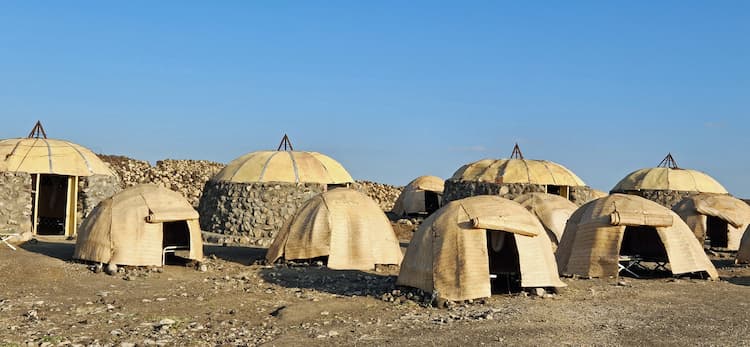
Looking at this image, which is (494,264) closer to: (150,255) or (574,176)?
(150,255)

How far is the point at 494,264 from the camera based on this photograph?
16.8 meters

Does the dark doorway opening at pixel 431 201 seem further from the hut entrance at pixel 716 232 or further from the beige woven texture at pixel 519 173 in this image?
the hut entrance at pixel 716 232

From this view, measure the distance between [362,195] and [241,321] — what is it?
27.2 feet

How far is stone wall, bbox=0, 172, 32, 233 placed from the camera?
2442 centimetres

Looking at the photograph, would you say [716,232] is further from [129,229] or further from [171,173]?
[171,173]

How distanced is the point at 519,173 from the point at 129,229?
18.8m

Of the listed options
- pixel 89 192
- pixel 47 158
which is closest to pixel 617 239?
pixel 89 192

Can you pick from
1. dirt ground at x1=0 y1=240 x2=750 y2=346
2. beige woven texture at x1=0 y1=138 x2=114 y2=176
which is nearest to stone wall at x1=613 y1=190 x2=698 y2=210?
dirt ground at x1=0 y1=240 x2=750 y2=346

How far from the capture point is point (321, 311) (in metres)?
13.1

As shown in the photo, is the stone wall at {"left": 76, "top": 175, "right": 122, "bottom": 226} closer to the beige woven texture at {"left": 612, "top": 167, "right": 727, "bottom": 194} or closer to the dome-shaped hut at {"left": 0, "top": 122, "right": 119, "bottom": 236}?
the dome-shaped hut at {"left": 0, "top": 122, "right": 119, "bottom": 236}

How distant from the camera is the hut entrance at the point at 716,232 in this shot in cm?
3023

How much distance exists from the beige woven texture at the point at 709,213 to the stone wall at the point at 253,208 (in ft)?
48.1

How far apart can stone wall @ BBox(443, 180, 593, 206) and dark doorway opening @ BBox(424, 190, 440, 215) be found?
8.72 metres

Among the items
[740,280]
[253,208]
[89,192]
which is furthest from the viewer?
[253,208]
